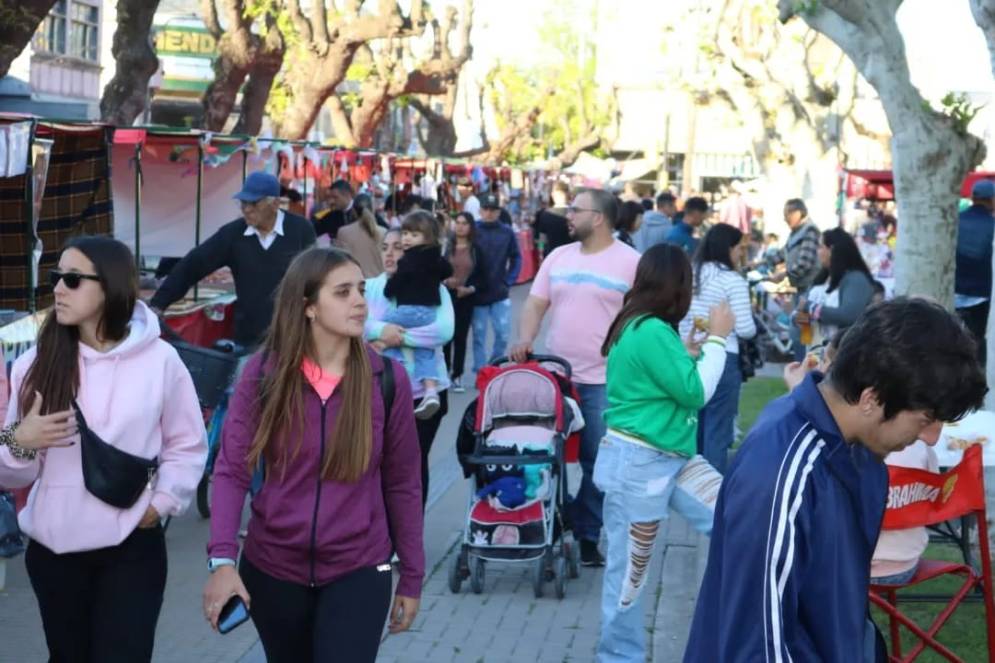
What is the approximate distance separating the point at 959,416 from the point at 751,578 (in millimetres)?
494

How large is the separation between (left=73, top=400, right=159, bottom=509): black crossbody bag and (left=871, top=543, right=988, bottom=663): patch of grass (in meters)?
3.15

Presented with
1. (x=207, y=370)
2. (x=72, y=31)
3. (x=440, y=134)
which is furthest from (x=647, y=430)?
(x=440, y=134)

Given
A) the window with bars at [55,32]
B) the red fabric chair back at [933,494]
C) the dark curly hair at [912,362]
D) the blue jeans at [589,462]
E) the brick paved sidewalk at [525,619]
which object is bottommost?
the brick paved sidewalk at [525,619]

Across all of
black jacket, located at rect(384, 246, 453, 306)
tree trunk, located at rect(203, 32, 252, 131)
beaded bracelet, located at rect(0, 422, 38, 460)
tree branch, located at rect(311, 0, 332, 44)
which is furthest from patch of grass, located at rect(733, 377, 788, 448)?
tree branch, located at rect(311, 0, 332, 44)

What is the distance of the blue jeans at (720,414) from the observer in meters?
9.47

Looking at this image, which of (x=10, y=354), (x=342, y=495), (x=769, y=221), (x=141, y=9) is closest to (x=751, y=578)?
(x=342, y=495)

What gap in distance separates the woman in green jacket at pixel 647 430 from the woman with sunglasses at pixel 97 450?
1990 mm

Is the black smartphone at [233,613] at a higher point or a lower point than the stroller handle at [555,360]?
lower

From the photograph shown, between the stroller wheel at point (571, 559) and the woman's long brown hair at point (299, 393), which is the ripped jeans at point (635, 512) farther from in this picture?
the woman's long brown hair at point (299, 393)

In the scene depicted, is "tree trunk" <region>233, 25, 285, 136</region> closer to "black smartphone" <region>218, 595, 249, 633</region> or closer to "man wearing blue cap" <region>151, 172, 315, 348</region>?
"man wearing blue cap" <region>151, 172, 315, 348</region>

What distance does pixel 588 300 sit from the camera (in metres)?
7.91

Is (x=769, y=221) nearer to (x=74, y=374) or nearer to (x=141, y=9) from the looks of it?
(x=141, y=9)

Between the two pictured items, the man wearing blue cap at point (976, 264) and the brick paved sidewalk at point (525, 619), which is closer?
the brick paved sidewalk at point (525, 619)

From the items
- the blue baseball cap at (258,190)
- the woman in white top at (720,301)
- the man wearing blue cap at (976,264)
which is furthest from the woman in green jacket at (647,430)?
the man wearing blue cap at (976,264)
